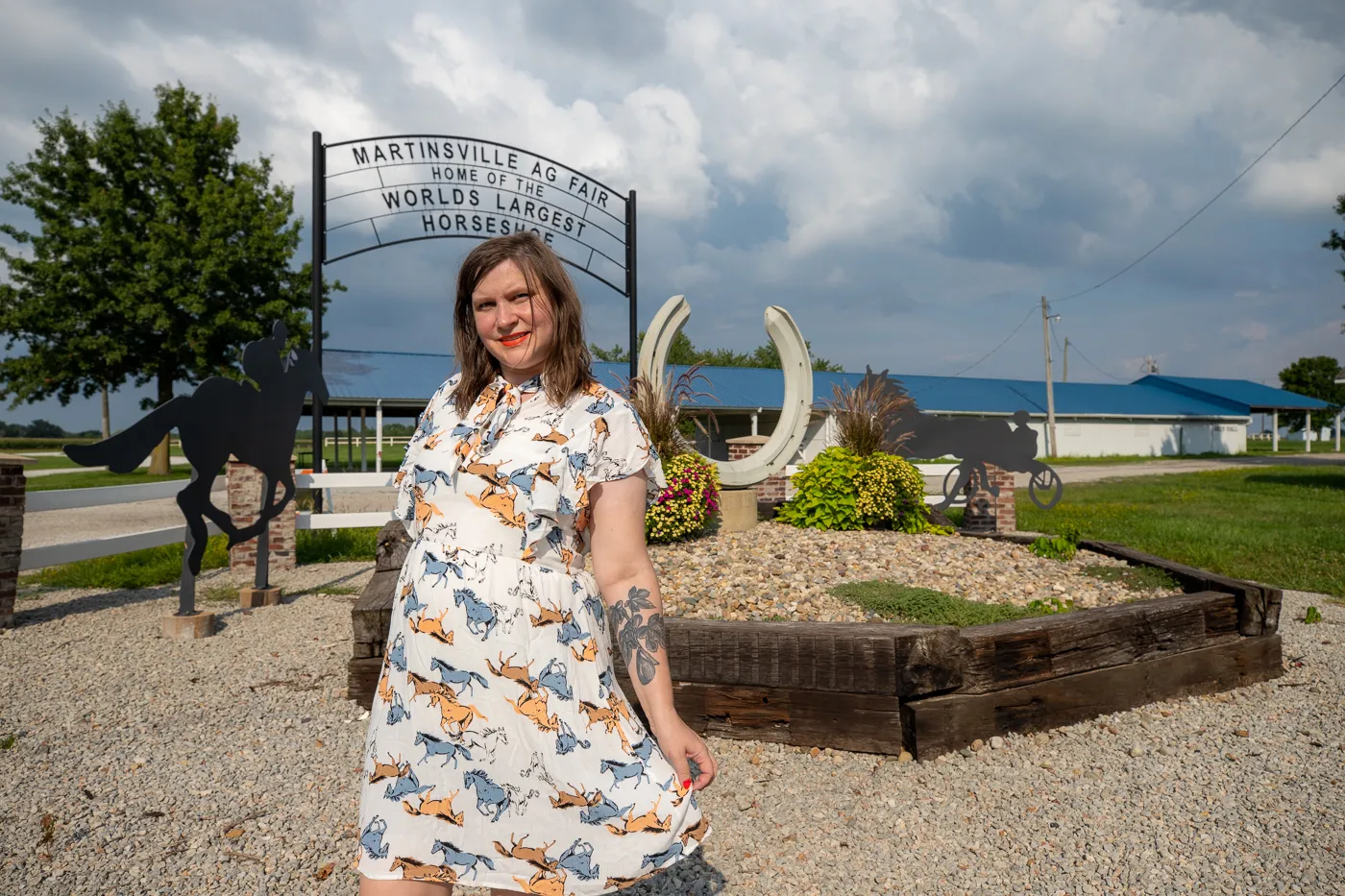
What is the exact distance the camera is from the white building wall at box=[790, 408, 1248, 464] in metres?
31.7

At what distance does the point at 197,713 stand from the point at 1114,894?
154 inches

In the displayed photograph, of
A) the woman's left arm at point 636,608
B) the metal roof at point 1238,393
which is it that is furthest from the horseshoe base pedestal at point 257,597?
the metal roof at point 1238,393

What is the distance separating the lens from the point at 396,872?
1450mm

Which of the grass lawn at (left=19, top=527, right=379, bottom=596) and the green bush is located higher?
the green bush

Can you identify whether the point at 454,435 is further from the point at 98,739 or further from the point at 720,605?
the point at 98,739

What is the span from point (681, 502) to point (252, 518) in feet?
13.8

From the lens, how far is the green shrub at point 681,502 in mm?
5609

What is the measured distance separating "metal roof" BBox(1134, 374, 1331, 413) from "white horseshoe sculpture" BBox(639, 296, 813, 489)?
38.6m

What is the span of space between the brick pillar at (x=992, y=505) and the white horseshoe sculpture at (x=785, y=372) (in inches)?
89.5

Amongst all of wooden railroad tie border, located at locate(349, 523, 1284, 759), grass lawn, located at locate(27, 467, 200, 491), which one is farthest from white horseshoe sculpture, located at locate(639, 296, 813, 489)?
grass lawn, located at locate(27, 467, 200, 491)

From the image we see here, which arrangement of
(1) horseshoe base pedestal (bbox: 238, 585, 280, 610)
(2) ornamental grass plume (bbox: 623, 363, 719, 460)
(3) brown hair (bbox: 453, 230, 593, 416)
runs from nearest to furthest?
(3) brown hair (bbox: 453, 230, 593, 416) → (2) ornamental grass plume (bbox: 623, 363, 719, 460) → (1) horseshoe base pedestal (bbox: 238, 585, 280, 610)

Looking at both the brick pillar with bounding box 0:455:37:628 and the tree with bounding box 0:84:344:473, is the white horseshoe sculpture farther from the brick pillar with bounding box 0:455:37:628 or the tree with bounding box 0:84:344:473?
the tree with bounding box 0:84:344:473

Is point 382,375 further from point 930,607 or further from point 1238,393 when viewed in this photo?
point 1238,393

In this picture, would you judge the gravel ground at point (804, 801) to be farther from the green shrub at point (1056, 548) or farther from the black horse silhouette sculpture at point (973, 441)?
the black horse silhouette sculpture at point (973, 441)
